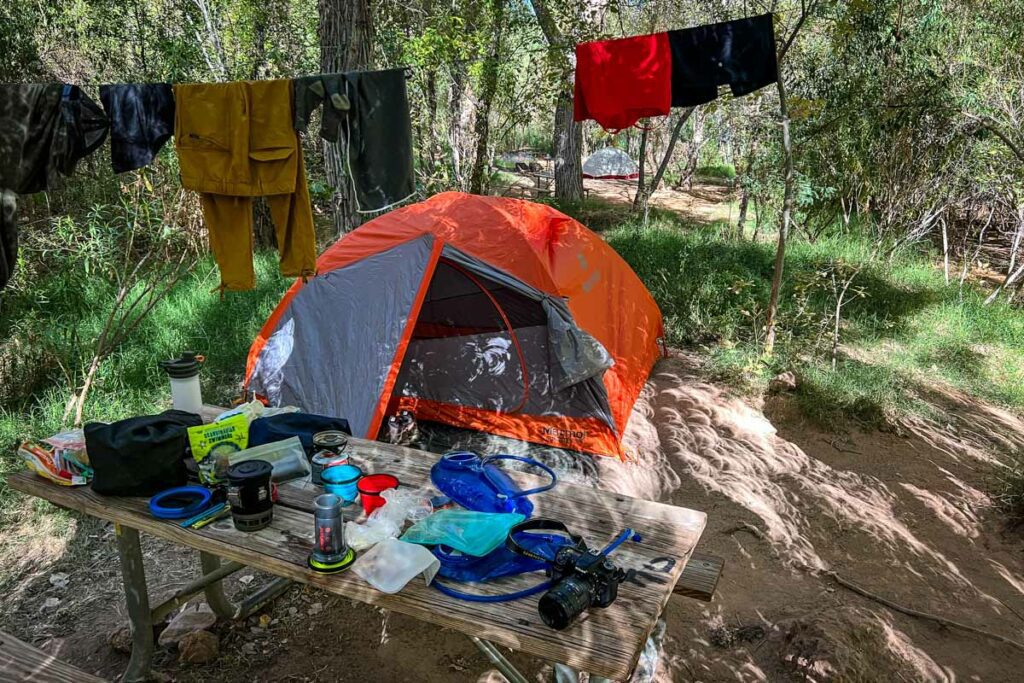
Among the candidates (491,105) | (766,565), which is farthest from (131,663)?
(491,105)

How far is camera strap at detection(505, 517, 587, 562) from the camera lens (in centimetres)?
169

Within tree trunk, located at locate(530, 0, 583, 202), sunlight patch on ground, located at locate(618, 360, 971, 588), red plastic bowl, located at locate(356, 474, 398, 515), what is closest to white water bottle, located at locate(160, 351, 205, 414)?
red plastic bowl, located at locate(356, 474, 398, 515)

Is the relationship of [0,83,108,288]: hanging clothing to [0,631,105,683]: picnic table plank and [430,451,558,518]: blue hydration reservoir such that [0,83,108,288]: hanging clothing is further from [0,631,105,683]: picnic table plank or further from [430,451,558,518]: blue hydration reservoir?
[430,451,558,518]: blue hydration reservoir

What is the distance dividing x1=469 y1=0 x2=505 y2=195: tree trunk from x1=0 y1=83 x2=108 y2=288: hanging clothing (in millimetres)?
4781

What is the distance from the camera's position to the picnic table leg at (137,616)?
2367 mm

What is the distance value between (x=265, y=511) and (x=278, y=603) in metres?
1.35

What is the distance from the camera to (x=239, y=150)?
108 inches

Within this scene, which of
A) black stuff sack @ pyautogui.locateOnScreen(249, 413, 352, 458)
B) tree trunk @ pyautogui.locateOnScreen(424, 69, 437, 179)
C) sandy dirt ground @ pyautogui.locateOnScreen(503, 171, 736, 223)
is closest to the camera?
black stuff sack @ pyautogui.locateOnScreen(249, 413, 352, 458)

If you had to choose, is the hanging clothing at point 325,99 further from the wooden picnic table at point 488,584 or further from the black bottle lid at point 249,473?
the black bottle lid at point 249,473

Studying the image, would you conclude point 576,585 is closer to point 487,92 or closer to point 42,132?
point 42,132

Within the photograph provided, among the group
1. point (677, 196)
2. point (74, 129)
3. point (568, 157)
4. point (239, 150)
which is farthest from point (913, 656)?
point (677, 196)

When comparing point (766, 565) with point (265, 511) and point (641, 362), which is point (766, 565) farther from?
point (265, 511)

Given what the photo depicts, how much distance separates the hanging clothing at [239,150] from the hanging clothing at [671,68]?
6.31 ft

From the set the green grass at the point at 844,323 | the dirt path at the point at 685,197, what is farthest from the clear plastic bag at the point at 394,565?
the dirt path at the point at 685,197
